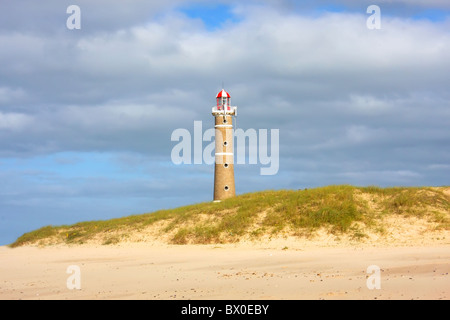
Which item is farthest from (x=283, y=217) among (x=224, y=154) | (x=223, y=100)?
(x=223, y=100)

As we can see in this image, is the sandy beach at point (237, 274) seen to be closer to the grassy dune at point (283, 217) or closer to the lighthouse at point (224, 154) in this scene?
the grassy dune at point (283, 217)

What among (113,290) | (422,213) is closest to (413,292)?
(113,290)

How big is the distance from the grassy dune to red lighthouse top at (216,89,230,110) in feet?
34.2

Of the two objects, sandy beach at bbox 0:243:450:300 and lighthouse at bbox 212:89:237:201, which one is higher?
lighthouse at bbox 212:89:237:201

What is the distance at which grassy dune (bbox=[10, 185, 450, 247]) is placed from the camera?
29.6 m

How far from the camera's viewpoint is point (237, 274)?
17359mm

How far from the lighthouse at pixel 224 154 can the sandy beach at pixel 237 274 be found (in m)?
17.4

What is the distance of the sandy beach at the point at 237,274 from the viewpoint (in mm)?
13258

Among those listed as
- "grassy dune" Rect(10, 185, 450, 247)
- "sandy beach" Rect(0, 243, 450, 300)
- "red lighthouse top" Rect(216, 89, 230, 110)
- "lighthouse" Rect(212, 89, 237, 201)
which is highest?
"red lighthouse top" Rect(216, 89, 230, 110)

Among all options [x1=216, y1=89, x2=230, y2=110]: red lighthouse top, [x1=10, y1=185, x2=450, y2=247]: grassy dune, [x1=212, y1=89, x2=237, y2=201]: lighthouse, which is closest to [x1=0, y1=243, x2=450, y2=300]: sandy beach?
[x1=10, y1=185, x2=450, y2=247]: grassy dune

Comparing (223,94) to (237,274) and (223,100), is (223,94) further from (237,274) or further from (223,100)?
(237,274)

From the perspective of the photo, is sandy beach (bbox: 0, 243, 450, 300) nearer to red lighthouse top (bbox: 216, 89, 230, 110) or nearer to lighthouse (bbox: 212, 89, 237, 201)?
lighthouse (bbox: 212, 89, 237, 201)

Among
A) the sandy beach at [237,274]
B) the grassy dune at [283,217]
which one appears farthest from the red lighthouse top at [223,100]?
the sandy beach at [237,274]

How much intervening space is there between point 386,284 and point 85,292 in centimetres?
850
